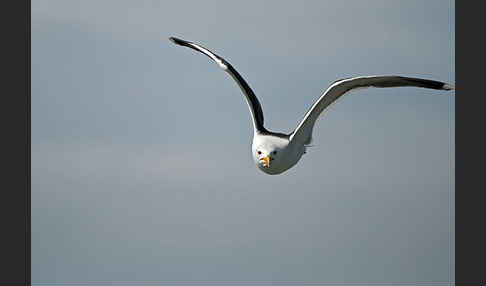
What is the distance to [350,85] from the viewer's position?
16.9 m

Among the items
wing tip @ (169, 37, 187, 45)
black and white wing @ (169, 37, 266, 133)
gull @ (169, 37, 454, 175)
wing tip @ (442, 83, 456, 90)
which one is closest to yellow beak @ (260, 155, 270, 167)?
gull @ (169, 37, 454, 175)

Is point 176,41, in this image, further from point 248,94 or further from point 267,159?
point 267,159

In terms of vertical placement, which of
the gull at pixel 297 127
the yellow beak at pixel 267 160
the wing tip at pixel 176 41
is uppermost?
the wing tip at pixel 176 41

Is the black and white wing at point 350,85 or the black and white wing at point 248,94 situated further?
the black and white wing at point 248,94

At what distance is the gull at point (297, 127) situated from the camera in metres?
16.7

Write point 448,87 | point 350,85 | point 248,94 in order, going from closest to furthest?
1. point 448,87
2. point 350,85
3. point 248,94

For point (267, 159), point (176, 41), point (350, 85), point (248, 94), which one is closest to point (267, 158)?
point (267, 159)

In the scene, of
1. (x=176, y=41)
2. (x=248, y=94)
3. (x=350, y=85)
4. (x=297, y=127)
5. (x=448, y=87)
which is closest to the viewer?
(x=448, y=87)

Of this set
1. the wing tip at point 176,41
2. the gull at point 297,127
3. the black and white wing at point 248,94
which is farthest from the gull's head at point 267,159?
the wing tip at point 176,41

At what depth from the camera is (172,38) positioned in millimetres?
21734

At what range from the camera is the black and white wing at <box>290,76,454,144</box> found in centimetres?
1658

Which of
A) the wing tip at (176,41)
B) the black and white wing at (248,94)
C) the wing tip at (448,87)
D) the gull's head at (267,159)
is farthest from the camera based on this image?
the wing tip at (176,41)

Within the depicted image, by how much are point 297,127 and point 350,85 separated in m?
1.45

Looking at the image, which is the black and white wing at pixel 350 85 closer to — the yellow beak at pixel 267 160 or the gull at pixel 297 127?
the gull at pixel 297 127
